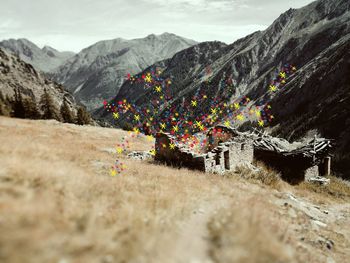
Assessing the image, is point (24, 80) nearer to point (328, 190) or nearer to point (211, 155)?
point (211, 155)

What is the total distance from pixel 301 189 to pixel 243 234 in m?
18.5

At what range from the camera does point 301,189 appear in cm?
2305

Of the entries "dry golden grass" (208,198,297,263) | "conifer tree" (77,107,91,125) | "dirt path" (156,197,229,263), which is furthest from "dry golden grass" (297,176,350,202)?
"conifer tree" (77,107,91,125)

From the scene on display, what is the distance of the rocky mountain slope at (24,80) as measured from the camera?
141188mm

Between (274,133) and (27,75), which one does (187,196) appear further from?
(27,75)

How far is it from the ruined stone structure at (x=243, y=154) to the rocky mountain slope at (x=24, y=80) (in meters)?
124

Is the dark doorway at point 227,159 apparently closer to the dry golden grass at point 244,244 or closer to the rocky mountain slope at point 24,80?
the dry golden grass at point 244,244

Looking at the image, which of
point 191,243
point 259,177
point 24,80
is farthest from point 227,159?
point 24,80

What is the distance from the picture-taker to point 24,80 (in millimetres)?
150125

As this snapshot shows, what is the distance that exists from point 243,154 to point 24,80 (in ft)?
496

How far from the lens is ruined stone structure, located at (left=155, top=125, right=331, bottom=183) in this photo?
21.0m

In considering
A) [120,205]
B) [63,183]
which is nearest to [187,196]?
[120,205]

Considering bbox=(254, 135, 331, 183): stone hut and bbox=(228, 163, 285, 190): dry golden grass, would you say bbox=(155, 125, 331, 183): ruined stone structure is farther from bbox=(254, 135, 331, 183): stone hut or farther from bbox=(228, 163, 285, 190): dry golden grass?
bbox=(228, 163, 285, 190): dry golden grass

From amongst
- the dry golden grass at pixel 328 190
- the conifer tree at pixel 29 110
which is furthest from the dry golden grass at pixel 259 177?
the conifer tree at pixel 29 110
